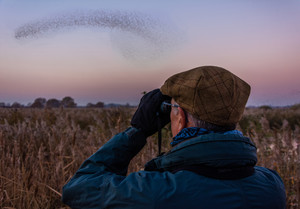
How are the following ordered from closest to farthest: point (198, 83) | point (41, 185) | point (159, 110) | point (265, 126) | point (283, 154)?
1. point (198, 83)
2. point (159, 110)
3. point (41, 185)
4. point (283, 154)
5. point (265, 126)

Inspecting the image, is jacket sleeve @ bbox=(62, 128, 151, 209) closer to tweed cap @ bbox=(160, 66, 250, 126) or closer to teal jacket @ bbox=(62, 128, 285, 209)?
teal jacket @ bbox=(62, 128, 285, 209)

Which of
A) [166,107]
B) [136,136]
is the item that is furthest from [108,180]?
[166,107]

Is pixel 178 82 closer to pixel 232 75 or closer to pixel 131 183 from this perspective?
pixel 232 75

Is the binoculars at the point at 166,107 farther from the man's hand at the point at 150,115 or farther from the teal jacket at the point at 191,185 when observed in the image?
the teal jacket at the point at 191,185

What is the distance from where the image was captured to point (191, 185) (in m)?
1.05

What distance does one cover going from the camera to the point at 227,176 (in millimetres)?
1097

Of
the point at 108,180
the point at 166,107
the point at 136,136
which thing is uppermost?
the point at 166,107

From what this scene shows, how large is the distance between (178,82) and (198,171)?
0.39m

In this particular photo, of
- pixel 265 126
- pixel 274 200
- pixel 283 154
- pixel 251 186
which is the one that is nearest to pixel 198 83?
pixel 251 186

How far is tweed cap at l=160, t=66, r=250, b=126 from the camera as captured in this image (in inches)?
47.5

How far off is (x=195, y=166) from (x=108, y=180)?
0.35 m

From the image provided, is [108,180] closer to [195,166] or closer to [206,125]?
[195,166]

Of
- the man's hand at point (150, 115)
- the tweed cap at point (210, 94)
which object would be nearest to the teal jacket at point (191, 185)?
the tweed cap at point (210, 94)

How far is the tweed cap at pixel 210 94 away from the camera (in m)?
1.21
